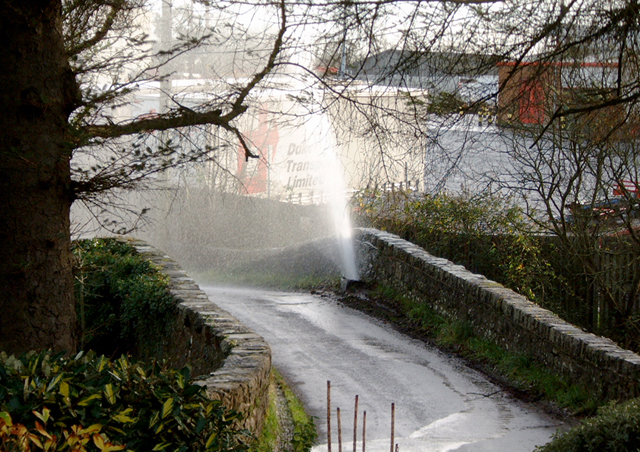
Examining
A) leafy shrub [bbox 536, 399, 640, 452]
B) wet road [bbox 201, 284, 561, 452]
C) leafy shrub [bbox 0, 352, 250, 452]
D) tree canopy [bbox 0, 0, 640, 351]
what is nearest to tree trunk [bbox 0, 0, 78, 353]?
tree canopy [bbox 0, 0, 640, 351]

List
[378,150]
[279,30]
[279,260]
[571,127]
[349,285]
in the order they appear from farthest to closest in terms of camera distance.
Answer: [279,260] → [349,285] → [571,127] → [378,150] → [279,30]

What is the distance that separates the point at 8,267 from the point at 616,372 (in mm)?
6017

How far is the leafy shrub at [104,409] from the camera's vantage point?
354 cm

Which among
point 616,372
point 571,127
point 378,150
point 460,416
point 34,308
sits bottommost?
point 460,416

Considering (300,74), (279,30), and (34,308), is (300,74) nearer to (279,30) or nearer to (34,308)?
(279,30)

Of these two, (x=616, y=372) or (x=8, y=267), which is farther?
(x=616, y=372)

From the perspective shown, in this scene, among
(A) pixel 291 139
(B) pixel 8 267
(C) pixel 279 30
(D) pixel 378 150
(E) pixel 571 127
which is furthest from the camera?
(A) pixel 291 139

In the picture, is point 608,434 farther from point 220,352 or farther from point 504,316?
point 504,316

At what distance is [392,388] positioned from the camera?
8.56 m

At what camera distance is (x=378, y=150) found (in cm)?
805

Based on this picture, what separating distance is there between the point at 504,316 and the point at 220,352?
4557 mm

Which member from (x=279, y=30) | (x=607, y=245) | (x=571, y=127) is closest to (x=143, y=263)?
(x=279, y=30)

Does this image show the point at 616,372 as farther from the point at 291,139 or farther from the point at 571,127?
the point at 291,139

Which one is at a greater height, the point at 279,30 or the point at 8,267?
the point at 279,30
